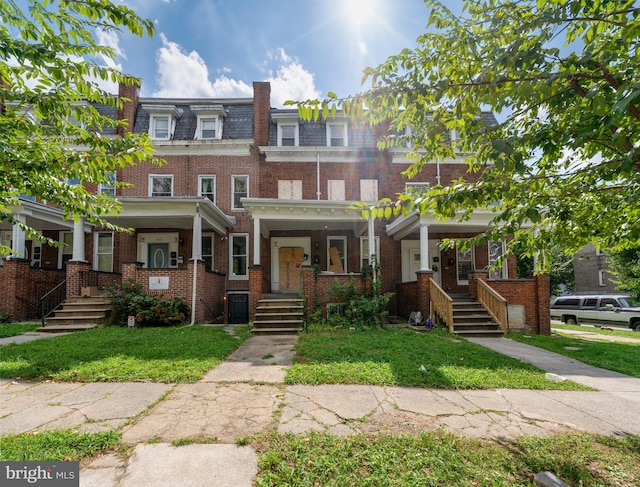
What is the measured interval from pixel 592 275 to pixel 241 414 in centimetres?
3114

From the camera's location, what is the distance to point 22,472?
235cm

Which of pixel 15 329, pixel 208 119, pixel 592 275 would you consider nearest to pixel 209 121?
pixel 208 119

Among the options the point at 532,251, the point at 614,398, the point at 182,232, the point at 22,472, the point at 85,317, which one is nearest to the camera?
the point at 22,472

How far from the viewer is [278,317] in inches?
373

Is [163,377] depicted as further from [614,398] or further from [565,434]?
[614,398]

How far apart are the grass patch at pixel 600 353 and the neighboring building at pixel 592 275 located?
19.6 meters

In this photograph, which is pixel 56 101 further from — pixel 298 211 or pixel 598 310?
pixel 598 310

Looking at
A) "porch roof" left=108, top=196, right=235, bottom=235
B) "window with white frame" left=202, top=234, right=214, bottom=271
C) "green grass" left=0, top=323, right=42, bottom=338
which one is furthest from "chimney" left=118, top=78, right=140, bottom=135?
"green grass" left=0, top=323, right=42, bottom=338

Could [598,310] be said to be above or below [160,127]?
below

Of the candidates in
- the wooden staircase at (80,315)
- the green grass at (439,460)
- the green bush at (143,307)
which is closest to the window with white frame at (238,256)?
the green bush at (143,307)

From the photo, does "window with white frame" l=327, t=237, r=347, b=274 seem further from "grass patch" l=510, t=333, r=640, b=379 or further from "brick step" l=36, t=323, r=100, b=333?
"brick step" l=36, t=323, r=100, b=333

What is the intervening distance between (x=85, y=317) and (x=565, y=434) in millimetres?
11354

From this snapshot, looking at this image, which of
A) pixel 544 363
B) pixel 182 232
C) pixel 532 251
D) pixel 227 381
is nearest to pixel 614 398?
pixel 544 363

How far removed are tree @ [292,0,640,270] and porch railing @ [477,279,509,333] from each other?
6.06 m
